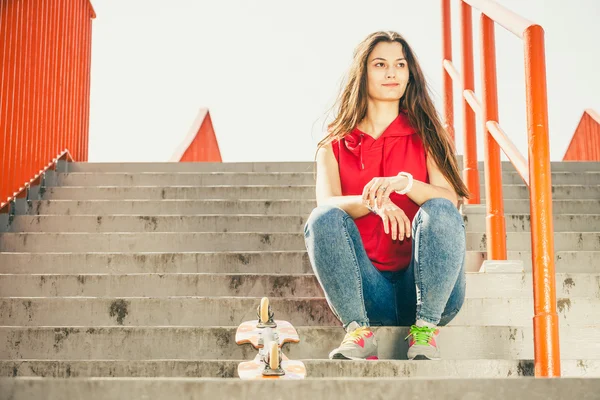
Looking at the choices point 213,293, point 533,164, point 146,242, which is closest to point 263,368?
point 533,164

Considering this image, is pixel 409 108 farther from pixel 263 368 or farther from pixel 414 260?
pixel 263 368

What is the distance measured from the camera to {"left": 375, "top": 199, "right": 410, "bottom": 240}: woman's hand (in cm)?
217

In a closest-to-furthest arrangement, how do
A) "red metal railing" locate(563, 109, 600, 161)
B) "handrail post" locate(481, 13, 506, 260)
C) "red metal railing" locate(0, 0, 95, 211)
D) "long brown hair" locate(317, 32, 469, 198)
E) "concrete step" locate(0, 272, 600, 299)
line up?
"long brown hair" locate(317, 32, 469, 198) → "handrail post" locate(481, 13, 506, 260) → "concrete step" locate(0, 272, 600, 299) → "red metal railing" locate(0, 0, 95, 211) → "red metal railing" locate(563, 109, 600, 161)

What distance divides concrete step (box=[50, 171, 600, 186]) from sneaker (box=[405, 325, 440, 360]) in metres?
2.00

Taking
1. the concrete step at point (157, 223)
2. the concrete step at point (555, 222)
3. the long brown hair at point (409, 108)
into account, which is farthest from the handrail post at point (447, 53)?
the long brown hair at point (409, 108)

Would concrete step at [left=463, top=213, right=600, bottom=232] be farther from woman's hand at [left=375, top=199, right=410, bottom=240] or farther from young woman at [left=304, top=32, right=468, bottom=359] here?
woman's hand at [left=375, top=199, right=410, bottom=240]

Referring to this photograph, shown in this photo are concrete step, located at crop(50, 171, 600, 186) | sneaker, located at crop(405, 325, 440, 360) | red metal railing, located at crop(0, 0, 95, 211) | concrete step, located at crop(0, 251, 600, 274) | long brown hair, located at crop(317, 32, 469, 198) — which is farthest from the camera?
concrete step, located at crop(50, 171, 600, 186)

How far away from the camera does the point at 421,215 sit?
7.13 feet

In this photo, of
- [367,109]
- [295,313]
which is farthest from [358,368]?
[367,109]

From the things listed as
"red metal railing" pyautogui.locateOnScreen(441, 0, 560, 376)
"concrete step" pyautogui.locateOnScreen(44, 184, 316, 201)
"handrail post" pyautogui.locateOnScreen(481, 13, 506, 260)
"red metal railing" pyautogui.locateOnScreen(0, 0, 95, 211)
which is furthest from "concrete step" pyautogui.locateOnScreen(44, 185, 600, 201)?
"handrail post" pyautogui.locateOnScreen(481, 13, 506, 260)

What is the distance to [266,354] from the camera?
170 cm

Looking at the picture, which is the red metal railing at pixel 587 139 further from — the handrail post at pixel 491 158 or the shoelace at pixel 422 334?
the shoelace at pixel 422 334

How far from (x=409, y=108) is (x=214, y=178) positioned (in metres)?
1.87

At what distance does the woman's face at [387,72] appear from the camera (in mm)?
2516
